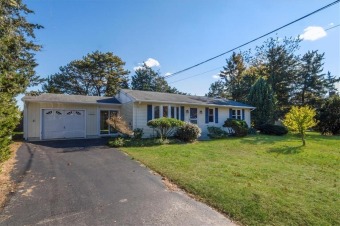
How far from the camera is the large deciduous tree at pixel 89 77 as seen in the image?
34.0 m

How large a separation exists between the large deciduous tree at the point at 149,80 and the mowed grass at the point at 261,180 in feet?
114

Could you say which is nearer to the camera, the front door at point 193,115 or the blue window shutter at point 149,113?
the blue window shutter at point 149,113

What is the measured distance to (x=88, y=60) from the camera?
33.7m

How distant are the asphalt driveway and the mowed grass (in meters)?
0.60

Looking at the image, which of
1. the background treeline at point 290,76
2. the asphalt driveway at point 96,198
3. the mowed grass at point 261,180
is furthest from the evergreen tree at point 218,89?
the asphalt driveway at point 96,198

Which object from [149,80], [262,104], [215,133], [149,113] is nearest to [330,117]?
[262,104]

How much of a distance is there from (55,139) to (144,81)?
31.2 meters

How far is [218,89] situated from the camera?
44.2 meters

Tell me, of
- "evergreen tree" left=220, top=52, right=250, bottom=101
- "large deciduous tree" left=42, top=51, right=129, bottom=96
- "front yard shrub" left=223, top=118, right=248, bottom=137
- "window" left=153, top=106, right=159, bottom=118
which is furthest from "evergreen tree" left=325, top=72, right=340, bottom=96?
"large deciduous tree" left=42, top=51, right=129, bottom=96

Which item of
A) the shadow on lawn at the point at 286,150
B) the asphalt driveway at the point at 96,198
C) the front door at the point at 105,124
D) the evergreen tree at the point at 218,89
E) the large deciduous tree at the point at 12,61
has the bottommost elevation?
the asphalt driveway at the point at 96,198

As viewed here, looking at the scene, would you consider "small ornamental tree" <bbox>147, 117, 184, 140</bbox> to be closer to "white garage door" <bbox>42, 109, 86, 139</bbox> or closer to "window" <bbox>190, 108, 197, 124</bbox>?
"window" <bbox>190, 108, 197, 124</bbox>

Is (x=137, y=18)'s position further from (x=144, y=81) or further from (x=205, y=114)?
(x=144, y=81)

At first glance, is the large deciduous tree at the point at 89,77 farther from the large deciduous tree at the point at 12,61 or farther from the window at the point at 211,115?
the large deciduous tree at the point at 12,61

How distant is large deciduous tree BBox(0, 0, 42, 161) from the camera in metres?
7.12
